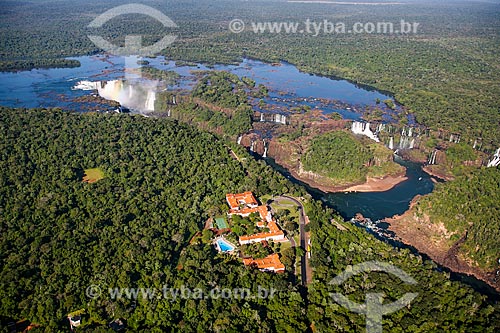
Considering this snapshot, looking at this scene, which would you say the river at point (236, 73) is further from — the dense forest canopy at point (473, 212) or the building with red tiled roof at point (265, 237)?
the building with red tiled roof at point (265, 237)

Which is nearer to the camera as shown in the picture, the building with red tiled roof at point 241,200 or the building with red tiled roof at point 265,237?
the building with red tiled roof at point 265,237

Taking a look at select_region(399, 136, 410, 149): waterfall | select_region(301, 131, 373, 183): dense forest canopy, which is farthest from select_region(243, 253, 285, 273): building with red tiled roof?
select_region(399, 136, 410, 149): waterfall

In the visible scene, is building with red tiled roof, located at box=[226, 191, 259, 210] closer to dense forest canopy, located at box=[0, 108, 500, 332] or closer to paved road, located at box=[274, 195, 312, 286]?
dense forest canopy, located at box=[0, 108, 500, 332]

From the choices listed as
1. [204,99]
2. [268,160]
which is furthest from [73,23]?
[268,160]

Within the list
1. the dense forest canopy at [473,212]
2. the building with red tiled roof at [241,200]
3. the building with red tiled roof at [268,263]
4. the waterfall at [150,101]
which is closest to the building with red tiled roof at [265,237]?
the building with red tiled roof at [268,263]

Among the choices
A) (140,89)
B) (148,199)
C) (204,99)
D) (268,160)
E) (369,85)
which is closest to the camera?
(148,199)

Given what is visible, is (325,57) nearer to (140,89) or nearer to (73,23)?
(140,89)
